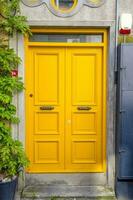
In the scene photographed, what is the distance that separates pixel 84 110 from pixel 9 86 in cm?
132

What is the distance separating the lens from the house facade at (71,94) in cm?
616

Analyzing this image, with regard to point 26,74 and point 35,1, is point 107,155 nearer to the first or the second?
point 26,74

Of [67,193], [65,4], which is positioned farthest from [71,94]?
[67,193]

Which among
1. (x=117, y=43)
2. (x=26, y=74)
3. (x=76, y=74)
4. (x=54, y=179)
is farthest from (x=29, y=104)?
(x=117, y=43)

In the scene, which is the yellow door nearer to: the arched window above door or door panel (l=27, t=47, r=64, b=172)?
door panel (l=27, t=47, r=64, b=172)

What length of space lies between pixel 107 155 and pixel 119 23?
83.5 inches

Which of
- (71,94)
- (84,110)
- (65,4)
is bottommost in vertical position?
(84,110)

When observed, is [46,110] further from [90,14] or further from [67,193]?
[90,14]

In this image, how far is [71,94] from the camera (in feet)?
21.1

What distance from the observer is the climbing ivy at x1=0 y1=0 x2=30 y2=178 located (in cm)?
590

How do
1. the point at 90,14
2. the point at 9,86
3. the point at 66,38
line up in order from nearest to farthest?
the point at 9,86, the point at 90,14, the point at 66,38

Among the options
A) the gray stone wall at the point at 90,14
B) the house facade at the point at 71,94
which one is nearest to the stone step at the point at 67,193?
the house facade at the point at 71,94

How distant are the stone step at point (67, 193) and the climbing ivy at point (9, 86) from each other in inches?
19.2

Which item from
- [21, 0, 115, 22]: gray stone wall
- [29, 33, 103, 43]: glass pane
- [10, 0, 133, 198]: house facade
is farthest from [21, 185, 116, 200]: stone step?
[21, 0, 115, 22]: gray stone wall
